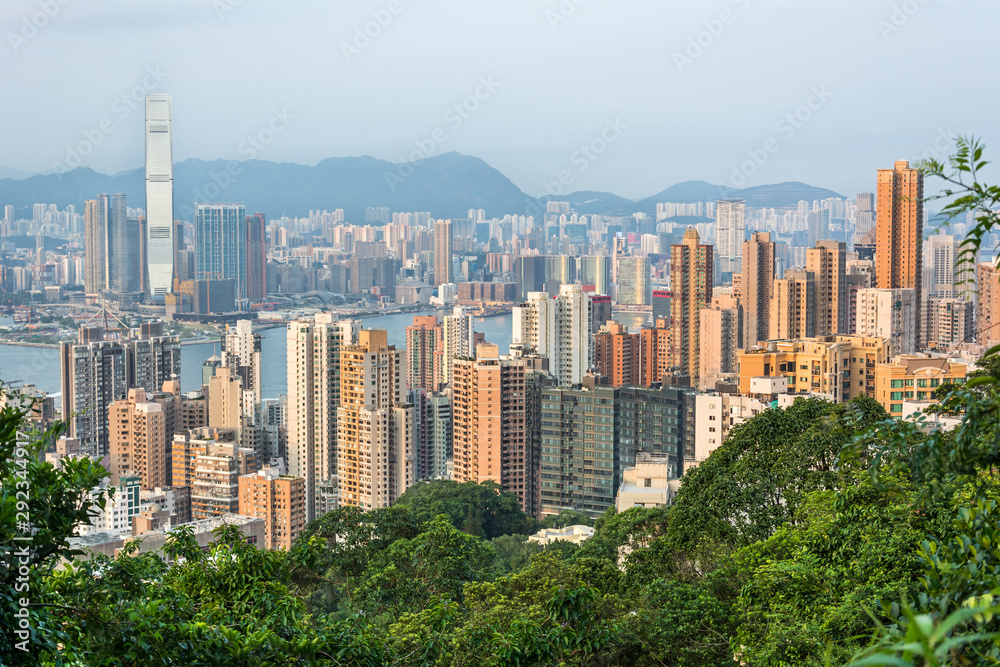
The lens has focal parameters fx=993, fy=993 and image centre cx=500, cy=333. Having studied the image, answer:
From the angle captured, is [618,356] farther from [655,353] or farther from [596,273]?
[596,273]

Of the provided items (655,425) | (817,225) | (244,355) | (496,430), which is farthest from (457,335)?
(817,225)

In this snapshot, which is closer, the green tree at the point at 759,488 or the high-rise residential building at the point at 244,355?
the green tree at the point at 759,488

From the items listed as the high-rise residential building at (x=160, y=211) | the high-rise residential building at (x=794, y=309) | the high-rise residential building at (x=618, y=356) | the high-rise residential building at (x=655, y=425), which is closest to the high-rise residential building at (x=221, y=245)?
the high-rise residential building at (x=160, y=211)

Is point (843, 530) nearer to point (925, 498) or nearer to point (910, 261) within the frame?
point (925, 498)

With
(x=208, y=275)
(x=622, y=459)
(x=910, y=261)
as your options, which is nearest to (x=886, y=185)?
(x=910, y=261)

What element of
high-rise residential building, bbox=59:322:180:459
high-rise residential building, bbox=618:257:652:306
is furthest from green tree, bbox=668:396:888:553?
high-rise residential building, bbox=618:257:652:306

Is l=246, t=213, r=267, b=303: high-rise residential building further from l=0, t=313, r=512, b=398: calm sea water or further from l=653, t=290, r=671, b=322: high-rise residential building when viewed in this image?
l=653, t=290, r=671, b=322: high-rise residential building

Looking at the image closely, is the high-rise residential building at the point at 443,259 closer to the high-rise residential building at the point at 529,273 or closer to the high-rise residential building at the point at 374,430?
the high-rise residential building at the point at 529,273
